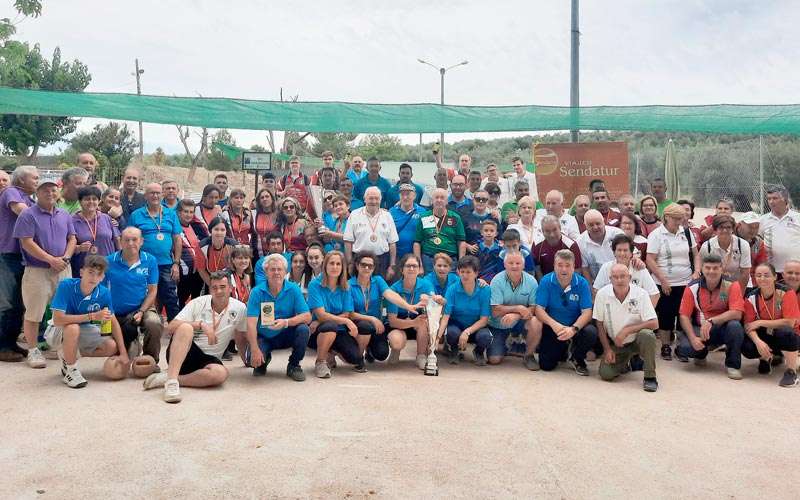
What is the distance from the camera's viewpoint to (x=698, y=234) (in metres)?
7.56

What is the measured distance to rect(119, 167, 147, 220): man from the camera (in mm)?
7602

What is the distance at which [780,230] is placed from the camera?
6914 mm

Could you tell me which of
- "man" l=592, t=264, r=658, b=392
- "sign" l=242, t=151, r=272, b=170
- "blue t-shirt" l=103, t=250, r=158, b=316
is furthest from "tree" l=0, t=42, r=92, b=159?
"man" l=592, t=264, r=658, b=392

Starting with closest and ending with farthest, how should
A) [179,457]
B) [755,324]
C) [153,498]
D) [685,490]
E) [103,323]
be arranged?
1. [153,498]
2. [685,490]
3. [179,457]
4. [103,323]
5. [755,324]

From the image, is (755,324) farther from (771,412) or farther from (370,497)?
(370,497)

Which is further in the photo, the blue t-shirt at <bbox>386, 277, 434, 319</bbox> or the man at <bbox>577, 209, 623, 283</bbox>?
the man at <bbox>577, 209, 623, 283</bbox>

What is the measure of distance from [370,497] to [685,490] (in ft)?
5.51

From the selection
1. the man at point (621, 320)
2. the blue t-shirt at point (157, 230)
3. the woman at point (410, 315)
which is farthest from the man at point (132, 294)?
the man at point (621, 320)

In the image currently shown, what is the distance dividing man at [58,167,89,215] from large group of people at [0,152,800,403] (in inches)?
0.8

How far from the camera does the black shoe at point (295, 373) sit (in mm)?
5669

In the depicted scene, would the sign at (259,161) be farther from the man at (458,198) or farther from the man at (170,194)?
the man at (458,198)

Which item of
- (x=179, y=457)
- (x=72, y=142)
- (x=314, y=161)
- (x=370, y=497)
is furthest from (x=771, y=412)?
(x=72, y=142)

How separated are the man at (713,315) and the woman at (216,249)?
457 cm

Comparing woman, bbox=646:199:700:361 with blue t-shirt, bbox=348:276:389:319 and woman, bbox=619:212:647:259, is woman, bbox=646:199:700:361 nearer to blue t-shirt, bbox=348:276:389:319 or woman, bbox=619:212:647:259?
woman, bbox=619:212:647:259
